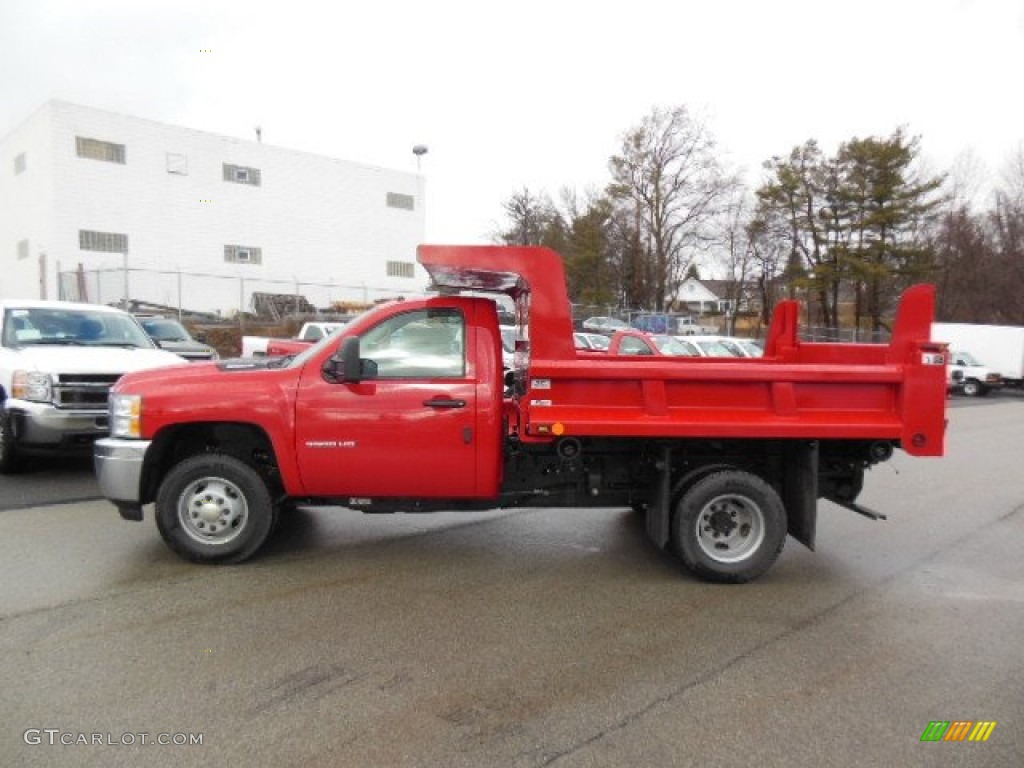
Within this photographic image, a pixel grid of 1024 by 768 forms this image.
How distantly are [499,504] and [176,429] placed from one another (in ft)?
7.65

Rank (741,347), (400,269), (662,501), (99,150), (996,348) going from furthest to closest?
(400,269)
(99,150)
(996,348)
(741,347)
(662,501)

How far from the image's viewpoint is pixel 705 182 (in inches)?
1767

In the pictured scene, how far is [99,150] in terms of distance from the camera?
31.7 metres

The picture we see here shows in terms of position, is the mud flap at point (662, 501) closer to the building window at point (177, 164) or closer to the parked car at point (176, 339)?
the parked car at point (176, 339)

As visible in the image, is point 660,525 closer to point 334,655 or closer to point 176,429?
point 334,655

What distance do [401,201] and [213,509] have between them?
3853 centimetres

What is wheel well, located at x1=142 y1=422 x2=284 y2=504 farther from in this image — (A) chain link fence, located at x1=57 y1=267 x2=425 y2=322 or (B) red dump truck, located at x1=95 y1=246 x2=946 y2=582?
(A) chain link fence, located at x1=57 y1=267 x2=425 y2=322

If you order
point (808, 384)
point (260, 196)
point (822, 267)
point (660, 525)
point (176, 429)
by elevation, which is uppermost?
point (260, 196)

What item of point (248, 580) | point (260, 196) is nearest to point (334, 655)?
point (248, 580)

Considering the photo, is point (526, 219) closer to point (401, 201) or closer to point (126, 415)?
point (401, 201)

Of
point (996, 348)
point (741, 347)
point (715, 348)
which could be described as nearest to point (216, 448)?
point (715, 348)

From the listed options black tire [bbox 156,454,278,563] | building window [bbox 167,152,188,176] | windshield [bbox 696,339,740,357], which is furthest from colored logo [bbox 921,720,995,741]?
building window [bbox 167,152,188,176]

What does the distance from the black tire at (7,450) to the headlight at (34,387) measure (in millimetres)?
339

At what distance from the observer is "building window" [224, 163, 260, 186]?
35938mm
